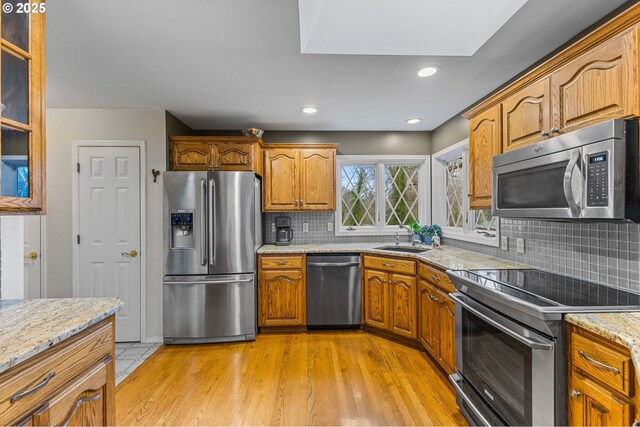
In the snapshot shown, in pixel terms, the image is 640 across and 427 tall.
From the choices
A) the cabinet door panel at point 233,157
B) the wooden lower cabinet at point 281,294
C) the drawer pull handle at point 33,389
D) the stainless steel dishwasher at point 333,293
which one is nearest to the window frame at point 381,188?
the stainless steel dishwasher at point 333,293

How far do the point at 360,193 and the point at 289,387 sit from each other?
8.32ft

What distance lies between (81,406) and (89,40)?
2024 mm

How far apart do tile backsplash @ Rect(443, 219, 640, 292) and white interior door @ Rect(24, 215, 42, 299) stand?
4.47 meters

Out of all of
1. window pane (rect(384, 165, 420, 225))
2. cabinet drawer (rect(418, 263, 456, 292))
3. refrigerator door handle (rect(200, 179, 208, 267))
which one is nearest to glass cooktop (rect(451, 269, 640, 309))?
cabinet drawer (rect(418, 263, 456, 292))

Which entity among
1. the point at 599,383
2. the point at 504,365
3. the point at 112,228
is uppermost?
the point at 112,228

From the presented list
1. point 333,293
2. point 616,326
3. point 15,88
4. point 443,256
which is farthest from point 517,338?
point 15,88

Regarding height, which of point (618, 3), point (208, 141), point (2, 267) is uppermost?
point (618, 3)

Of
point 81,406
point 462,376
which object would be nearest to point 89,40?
point 81,406

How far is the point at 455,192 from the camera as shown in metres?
3.52

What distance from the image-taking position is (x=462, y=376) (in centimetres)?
196

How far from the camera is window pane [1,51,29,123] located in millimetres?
1165

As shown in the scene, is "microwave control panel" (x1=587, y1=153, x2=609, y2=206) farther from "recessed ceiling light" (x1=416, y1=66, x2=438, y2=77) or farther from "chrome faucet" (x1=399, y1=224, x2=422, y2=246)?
"chrome faucet" (x1=399, y1=224, x2=422, y2=246)

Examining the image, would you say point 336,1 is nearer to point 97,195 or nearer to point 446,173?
point 446,173

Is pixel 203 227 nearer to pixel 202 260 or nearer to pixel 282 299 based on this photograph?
pixel 202 260
